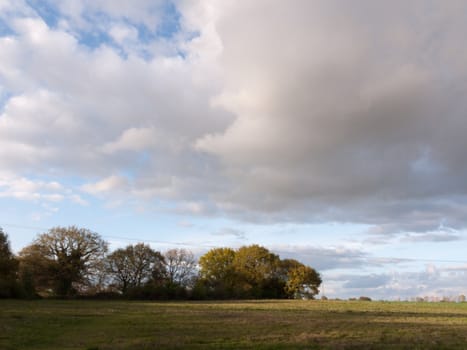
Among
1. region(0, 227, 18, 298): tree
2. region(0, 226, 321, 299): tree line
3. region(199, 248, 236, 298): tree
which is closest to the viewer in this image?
region(0, 227, 18, 298): tree

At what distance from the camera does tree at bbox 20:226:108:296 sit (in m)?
79.7

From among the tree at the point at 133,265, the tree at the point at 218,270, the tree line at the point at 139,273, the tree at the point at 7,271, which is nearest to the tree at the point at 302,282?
the tree line at the point at 139,273

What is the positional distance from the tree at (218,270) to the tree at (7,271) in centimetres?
4009

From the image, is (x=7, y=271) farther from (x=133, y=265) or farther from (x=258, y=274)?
(x=258, y=274)

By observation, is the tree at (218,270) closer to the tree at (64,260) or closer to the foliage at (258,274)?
the foliage at (258,274)

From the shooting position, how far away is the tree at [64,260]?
7969cm

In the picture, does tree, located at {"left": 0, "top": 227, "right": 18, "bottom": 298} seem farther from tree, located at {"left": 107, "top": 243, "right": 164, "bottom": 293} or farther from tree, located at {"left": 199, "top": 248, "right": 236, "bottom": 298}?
tree, located at {"left": 199, "top": 248, "right": 236, "bottom": 298}

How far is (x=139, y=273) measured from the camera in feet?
300

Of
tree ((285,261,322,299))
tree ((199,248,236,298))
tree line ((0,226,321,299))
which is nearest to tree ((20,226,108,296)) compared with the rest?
tree line ((0,226,321,299))

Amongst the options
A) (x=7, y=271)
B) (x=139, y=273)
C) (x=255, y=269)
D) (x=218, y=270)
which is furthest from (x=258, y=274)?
(x=7, y=271)

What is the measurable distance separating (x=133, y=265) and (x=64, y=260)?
15.1 meters

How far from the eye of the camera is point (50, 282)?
3157 inches

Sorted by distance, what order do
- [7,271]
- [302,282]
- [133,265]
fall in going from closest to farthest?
[7,271] < [133,265] < [302,282]

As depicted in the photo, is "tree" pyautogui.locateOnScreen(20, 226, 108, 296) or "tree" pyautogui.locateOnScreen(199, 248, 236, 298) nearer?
"tree" pyautogui.locateOnScreen(20, 226, 108, 296)
